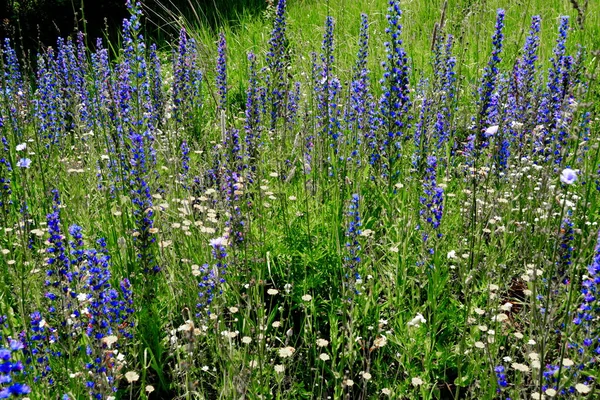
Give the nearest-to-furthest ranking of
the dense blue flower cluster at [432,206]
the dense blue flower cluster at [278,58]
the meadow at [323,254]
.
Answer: the meadow at [323,254] < the dense blue flower cluster at [432,206] < the dense blue flower cluster at [278,58]

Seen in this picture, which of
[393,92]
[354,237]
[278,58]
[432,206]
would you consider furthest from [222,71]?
[354,237]

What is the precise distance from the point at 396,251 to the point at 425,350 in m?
0.53

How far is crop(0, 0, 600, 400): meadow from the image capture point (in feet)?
6.99

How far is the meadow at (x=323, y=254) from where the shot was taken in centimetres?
213

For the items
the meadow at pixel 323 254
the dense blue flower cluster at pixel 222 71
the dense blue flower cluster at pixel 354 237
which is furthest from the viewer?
the dense blue flower cluster at pixel 222 71

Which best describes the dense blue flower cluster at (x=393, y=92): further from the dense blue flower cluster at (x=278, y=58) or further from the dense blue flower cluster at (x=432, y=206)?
the dense blue flower cluster at (x=278, y=58)

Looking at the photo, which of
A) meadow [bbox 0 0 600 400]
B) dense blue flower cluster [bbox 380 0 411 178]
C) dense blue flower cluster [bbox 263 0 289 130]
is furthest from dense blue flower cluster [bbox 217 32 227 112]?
dense blue flower cluster [bbox 380 0 411 178]

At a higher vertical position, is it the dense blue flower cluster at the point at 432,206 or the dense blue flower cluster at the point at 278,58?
the dense blue flower cluster at the point at 278,58

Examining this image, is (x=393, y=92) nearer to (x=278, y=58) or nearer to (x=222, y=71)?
(x=278, y=58)

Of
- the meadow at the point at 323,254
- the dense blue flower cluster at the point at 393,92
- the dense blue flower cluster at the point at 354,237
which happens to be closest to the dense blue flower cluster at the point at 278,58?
the meadow at the point at 323,254

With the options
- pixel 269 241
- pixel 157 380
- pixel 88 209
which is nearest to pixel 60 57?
pixel 88 209

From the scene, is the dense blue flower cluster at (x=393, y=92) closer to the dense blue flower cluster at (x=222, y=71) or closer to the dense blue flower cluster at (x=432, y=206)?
the dense blue flower cluster at (x=432, y=206)

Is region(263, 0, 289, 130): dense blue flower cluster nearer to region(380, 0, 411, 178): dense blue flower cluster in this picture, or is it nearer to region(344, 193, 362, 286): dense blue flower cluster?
region(380, 0, 411, 178): dense blue flower cluster

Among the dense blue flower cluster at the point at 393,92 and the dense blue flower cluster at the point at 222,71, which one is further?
the dense blue flower cluster at the point at 222,71
